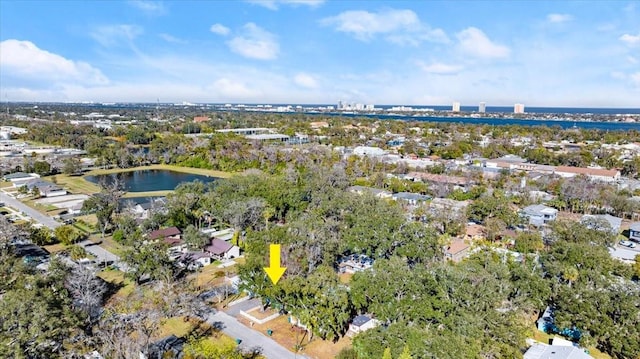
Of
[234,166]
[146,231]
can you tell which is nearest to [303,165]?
[234,166]

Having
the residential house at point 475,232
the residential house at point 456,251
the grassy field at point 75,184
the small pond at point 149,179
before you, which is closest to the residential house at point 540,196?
the residential house at point 475,232

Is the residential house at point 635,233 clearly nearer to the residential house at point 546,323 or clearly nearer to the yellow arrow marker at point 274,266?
the residential house at point 546,323

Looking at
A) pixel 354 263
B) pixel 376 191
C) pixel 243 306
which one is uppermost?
pixel 376 191

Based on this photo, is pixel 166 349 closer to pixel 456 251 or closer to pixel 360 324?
pixel 360 324

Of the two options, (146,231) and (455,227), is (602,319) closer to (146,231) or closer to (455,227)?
(455,227)

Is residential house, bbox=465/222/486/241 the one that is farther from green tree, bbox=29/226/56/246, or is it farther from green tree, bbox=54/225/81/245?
green tree, bbox=29/226/56/246

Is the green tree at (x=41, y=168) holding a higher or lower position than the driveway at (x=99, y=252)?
higher

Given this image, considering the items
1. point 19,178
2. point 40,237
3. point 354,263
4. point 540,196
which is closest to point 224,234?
point 354,263
